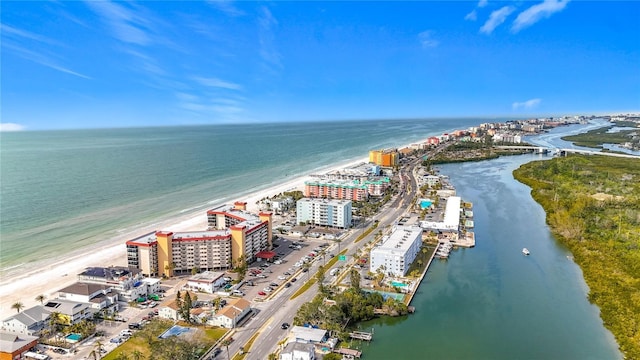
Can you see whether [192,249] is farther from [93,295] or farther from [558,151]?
[558,151]

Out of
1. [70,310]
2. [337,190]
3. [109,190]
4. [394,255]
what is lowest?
[70,310]

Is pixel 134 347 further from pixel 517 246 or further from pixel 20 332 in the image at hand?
pixel 517 246

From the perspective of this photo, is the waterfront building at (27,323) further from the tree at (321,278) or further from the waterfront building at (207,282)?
the tree at (321,278)

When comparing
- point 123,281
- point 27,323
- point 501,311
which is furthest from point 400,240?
point 27,323

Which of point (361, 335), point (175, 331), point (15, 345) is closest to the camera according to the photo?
point (15, 345)

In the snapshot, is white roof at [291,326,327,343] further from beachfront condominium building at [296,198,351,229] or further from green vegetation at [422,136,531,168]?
green vegetation at [422,136,531,168]

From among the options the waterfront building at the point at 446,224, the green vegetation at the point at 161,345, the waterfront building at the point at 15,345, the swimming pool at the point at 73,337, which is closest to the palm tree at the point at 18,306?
the waterfront building at the point at 15,345
